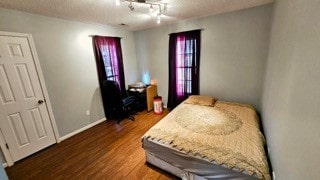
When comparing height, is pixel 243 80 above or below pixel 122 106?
above

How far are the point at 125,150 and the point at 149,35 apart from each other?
314cm

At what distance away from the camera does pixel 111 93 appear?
339 cm

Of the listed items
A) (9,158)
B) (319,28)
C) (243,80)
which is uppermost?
(319,28)

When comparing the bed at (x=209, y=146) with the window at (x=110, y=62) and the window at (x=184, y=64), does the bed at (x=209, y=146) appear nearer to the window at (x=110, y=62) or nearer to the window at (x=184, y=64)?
the window at (x=184, y=64)

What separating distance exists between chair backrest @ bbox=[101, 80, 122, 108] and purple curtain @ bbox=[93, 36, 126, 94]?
24 centimetres

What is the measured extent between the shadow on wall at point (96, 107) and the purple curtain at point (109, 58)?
324mm

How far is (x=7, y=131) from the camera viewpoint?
7.29ft

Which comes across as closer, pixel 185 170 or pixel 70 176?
pixel 185 170

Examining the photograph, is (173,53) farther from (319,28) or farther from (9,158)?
(9,158)

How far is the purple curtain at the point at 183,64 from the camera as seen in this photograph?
3445 mm

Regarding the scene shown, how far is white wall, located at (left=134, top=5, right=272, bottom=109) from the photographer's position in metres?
2.74

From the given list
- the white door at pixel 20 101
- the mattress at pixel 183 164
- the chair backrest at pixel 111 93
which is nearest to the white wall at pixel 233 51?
the chair backrest at pixel 111 93

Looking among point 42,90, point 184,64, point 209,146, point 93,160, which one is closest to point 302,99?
point 209,146

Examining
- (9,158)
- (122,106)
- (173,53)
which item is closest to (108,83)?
(122,106)
